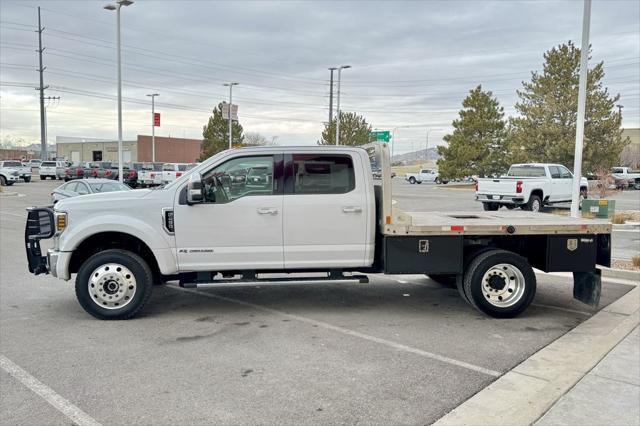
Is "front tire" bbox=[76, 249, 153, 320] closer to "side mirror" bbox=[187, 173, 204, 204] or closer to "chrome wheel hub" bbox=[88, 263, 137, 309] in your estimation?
"chrome wheel hub" bbox=[88, 263, 137, 309]

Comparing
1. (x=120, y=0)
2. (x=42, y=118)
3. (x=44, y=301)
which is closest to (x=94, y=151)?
(x=42, y=118)

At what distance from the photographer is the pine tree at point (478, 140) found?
144 ft

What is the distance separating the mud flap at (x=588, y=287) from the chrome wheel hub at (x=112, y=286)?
5.56m

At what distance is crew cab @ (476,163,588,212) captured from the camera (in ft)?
62.7

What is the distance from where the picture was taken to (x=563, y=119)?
3734cm

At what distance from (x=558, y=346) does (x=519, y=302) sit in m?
1.03

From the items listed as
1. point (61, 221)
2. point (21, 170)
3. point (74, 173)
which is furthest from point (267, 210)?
point (21, 170)

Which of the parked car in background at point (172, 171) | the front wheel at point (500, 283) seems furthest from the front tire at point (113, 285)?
the parked car in background at point (172, 171)

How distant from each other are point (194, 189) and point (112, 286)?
1.52 meters

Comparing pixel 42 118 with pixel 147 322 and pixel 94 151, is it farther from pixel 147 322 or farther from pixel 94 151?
pixel 147 322

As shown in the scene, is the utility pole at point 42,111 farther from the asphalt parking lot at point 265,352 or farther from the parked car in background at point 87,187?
the asphalt parking lot at point 265,352

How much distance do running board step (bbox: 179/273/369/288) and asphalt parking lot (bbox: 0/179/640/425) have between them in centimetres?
44

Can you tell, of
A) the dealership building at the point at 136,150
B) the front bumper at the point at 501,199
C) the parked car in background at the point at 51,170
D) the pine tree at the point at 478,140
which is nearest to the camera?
the front bumper at the point at 501,199

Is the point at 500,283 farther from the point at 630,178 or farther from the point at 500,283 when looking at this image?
the point at 630,178
